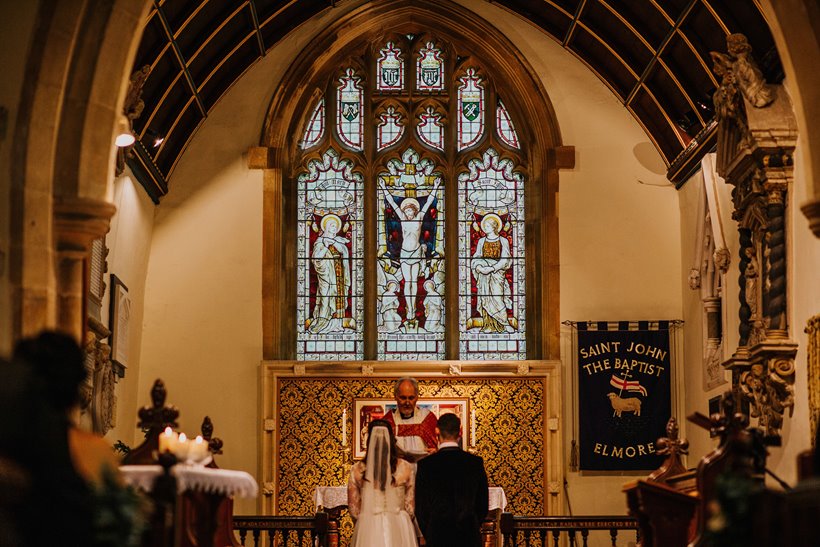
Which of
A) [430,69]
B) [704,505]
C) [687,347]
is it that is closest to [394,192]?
[430,69]

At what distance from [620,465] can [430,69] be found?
4.96m

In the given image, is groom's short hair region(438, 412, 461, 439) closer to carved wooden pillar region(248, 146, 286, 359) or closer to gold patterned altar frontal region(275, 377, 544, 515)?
gold patterned altar frontal region(275, 377, 544, 515)

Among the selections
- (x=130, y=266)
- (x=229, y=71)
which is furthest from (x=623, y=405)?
(x=229, y=71)

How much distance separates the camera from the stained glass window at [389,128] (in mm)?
15430

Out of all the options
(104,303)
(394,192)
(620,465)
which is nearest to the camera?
(104,303)

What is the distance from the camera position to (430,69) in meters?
15.6

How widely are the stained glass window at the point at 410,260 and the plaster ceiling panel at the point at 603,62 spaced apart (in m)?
2.10

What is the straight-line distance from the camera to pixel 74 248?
811cm

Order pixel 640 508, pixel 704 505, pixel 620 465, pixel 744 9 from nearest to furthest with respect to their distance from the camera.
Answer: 1. pixel 704 505
2. pixel 640 508
3. pixel 744 9
4. pixel 620 465

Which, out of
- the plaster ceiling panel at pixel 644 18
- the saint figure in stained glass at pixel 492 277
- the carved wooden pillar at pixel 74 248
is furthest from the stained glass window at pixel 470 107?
the carved wooden pillar at pixel 74 248

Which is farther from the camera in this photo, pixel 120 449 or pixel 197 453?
pixel 120 449

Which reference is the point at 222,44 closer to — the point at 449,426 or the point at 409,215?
the point at 409,215

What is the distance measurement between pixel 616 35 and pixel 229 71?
4.25 m

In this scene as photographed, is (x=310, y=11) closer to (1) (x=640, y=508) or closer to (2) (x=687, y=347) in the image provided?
(2) (x=687, y=347)
